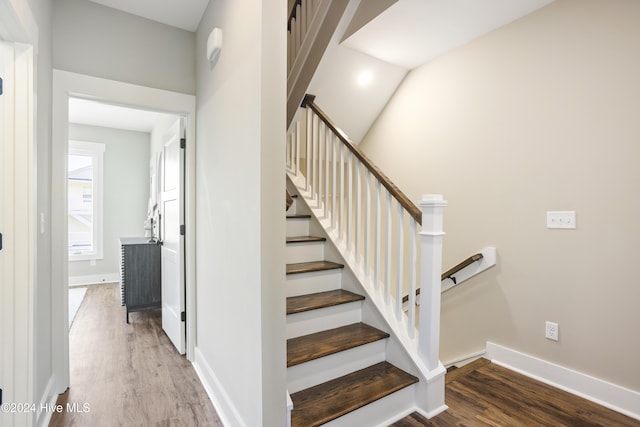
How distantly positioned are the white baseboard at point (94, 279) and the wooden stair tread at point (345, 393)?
16.7 feet

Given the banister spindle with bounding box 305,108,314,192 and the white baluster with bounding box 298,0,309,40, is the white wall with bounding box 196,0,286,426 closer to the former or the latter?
the white baluster with bounding box 298,0,309,40

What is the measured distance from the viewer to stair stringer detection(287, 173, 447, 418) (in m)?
1.87

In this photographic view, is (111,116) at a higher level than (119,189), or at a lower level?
higher

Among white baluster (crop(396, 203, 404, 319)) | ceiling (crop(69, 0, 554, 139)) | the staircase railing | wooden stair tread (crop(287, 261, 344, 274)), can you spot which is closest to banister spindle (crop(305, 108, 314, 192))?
the staircase railing

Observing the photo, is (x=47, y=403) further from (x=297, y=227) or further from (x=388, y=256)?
(x=388, y=256)

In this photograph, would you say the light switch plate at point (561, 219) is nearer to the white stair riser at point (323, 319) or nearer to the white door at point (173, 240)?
the white stair riser at point (323, 319)

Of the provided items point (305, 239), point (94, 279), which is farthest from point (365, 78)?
point (94, 279)

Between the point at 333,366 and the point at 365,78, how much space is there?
2542 millimetres

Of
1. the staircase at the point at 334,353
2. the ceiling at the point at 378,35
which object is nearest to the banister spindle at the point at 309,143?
the ceiling at the point at 378,35

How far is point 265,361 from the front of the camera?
139 centimetres

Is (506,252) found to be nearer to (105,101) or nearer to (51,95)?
(105,101)

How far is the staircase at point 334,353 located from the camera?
66.1 inches

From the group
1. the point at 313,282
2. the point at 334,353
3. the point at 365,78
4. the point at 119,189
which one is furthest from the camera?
the point at 119,189

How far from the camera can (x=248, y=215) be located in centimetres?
150
